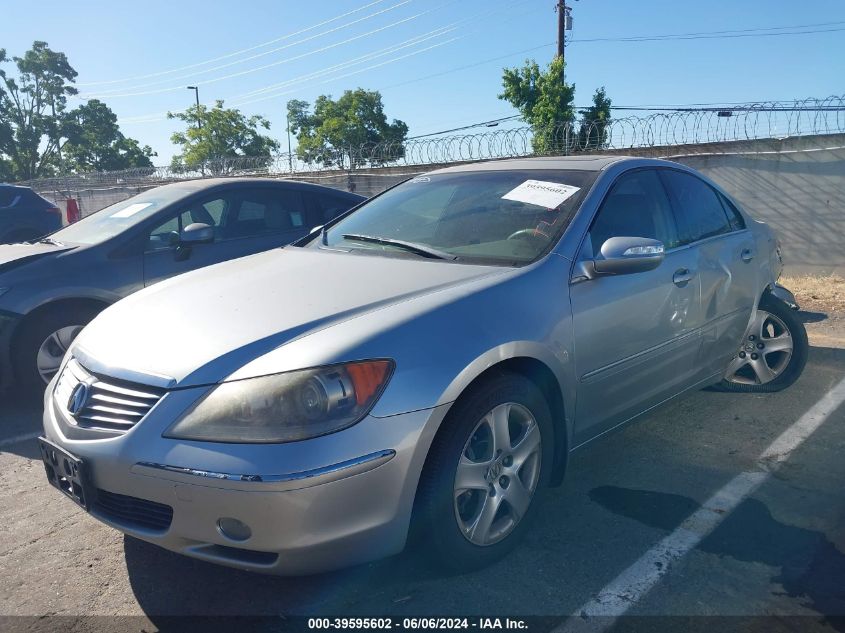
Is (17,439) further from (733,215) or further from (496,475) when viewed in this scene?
(733,215)

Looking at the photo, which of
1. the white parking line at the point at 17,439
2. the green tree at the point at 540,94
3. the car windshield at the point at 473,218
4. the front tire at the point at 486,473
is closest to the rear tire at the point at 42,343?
the white parking line at the point at 17,439

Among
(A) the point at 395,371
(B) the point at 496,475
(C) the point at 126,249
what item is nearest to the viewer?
(A) the point at 395,371

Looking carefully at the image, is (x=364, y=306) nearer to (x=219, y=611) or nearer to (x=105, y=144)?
(x=219, y=611)

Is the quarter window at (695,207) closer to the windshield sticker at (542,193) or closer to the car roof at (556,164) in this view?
the car roof at (556,164)

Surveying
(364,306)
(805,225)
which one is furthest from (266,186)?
(805,225)

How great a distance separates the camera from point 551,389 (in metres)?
2.88

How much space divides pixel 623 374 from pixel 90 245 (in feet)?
12.8

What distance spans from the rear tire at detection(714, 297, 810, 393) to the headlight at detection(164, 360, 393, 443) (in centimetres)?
332

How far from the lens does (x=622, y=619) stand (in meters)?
2.37

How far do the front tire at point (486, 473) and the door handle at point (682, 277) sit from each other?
1.19 meters

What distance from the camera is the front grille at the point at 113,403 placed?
2285 millimetres

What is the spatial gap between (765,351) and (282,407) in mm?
3829

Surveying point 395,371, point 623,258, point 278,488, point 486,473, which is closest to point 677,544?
point 486,473

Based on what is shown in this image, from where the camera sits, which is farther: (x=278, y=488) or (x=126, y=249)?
(x=126, y=249)
